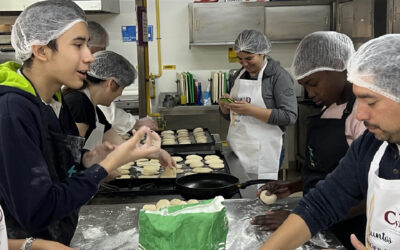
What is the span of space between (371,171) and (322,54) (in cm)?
69

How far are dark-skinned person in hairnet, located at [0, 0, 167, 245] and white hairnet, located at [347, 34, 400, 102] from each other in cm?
73

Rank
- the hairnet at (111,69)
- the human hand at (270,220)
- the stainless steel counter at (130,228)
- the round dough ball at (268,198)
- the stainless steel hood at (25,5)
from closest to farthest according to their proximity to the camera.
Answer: the stainless steel counter at (130,228) < the human hand at (270,220) < the round dough ball at (268,198) < the hairnet at (111,69) < the stainless steel hood at (25,5)

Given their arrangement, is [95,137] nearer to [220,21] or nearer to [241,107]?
[241,107]

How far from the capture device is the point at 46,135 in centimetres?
136

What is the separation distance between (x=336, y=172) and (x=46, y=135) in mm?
1033

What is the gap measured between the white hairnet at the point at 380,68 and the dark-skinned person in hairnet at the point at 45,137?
73 centimetres

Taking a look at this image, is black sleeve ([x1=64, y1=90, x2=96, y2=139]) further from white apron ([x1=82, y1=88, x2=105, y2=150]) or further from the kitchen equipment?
the kitchen equipment

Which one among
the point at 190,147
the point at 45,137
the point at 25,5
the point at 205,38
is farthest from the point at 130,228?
the point at 205,38

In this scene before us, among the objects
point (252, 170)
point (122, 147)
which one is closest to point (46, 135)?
point (122, 147)

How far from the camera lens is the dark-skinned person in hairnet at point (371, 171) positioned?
3.97 ft

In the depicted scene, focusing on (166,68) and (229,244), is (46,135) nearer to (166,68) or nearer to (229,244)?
(229,244)

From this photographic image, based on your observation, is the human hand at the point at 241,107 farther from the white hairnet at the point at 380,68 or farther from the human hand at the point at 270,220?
the white hairnet at the point at 380,68

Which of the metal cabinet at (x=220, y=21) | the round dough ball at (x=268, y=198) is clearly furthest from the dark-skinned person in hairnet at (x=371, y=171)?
the metal cabinet at (x=220, y=21)

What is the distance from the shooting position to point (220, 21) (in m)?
5.35
